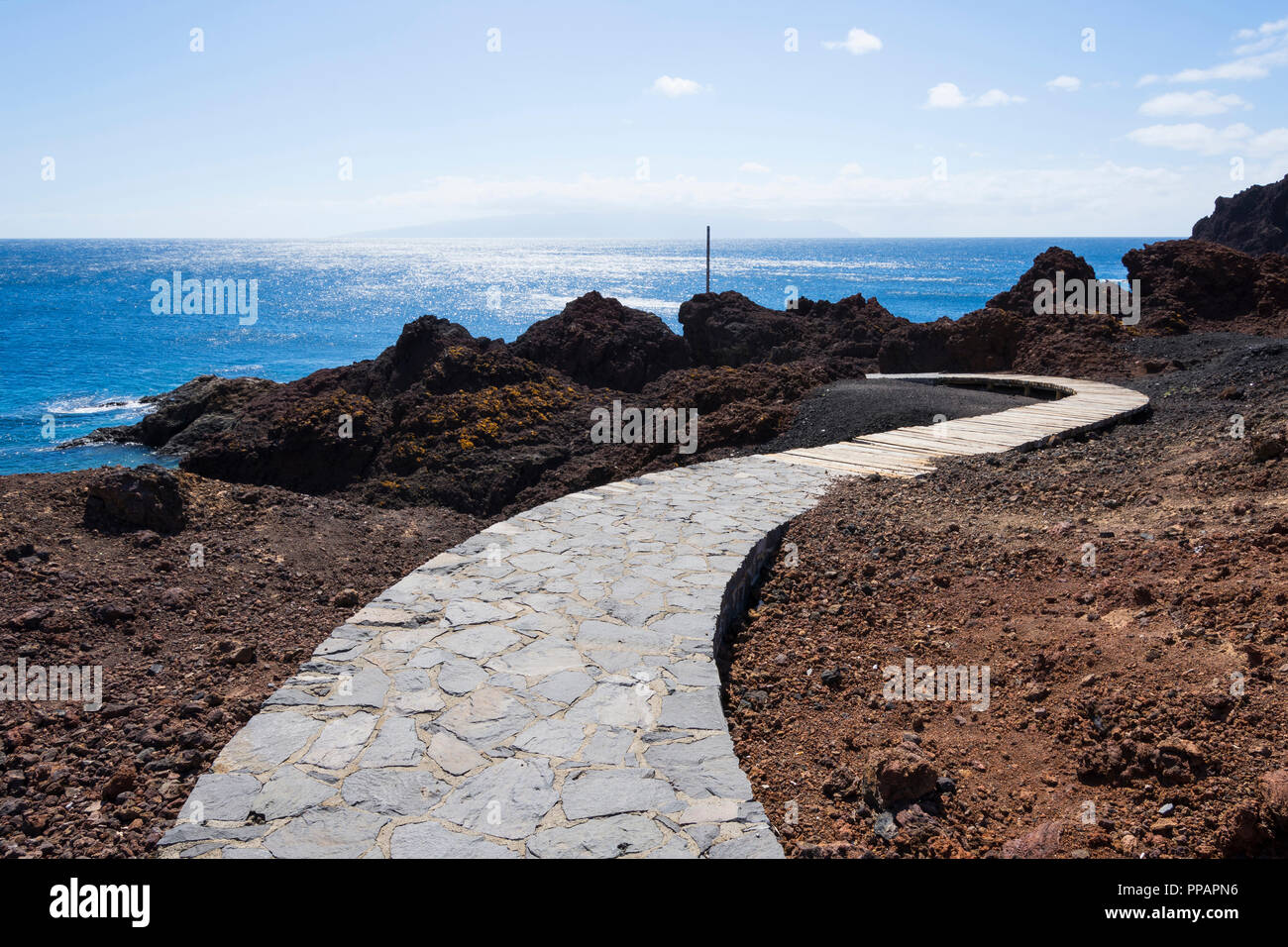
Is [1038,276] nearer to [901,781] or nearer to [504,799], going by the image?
[901,781]

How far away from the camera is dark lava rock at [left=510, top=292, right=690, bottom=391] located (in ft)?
55.8

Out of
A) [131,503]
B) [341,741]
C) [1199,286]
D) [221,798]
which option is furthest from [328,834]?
[1199,286]

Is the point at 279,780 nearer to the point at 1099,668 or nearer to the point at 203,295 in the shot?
the point at 1099,668

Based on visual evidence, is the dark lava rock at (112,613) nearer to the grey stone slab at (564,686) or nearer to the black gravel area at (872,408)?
the grey stone slab at (564,686)

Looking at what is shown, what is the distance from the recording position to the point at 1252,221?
3009 inches

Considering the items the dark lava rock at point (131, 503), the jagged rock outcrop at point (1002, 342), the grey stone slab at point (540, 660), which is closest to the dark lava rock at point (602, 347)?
the jagged rock outcrop at point (1002, 342)

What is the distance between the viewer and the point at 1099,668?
4.11m

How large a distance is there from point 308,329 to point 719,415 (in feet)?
162

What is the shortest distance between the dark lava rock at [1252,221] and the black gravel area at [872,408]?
7404cm

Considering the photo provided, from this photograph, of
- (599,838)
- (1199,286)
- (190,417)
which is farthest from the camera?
(190,417)

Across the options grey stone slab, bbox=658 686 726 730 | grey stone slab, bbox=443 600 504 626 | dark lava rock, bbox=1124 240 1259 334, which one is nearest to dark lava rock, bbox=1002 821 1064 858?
grey stone slab, bbox=658 686 726 730

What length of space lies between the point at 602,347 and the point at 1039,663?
13675 millimetres
